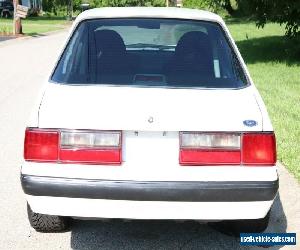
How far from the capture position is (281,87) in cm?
1137

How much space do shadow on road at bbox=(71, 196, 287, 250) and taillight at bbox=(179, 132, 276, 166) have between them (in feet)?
2.59

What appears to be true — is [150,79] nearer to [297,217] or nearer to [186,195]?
[186,195]

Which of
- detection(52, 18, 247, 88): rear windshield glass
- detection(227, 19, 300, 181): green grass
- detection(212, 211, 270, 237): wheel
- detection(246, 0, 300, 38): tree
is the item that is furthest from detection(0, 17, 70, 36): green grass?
detection(212, 211, 270, 237): wheel

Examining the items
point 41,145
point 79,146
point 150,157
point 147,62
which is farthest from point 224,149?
point 147,62

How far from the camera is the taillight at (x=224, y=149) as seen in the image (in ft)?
11.3

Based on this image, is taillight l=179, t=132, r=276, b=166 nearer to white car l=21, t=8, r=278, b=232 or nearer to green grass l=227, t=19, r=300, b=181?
white car l=21, t=8, r=278, b=232

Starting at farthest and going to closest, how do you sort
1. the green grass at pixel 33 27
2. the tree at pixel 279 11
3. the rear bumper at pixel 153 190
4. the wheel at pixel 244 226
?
1. the green grass at pixel 33 27
2. the tree at pixel 279 11
3. the wheel at pixel 244 226
4. the rear bumper at pixel 153 190

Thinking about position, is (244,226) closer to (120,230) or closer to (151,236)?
(151,236)

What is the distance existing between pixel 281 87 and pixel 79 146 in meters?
8.51

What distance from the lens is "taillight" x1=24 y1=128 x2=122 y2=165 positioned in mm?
3451

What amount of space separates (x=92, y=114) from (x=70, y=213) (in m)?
0.63

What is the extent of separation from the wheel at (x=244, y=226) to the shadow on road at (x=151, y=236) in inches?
2.0

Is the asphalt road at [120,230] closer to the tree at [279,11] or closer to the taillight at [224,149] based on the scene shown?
the taillight at [224,149]

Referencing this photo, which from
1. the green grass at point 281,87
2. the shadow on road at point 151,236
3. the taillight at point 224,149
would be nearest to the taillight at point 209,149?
A: the taillight at point 224,149
